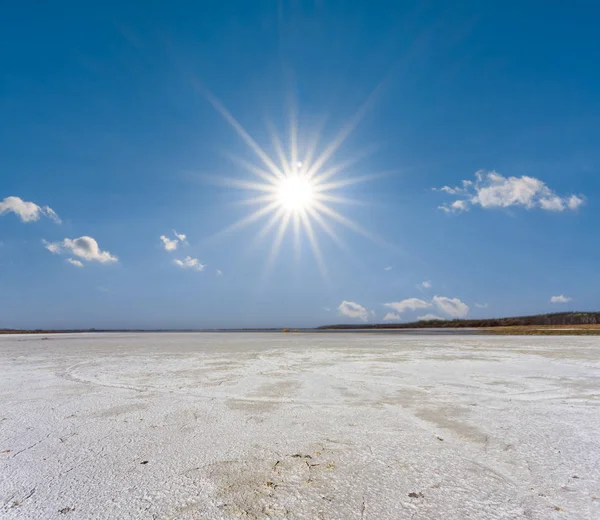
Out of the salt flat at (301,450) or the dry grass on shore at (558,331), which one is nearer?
the salt flat at (301,450)

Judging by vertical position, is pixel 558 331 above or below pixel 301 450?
above

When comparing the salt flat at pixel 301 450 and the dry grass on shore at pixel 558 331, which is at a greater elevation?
the dry grass on shore at pixel 558 331

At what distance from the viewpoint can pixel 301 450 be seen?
297cm

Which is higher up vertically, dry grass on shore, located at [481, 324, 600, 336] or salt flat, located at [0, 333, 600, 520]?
dry grass on shore, located at [481, 324, 600, 336]

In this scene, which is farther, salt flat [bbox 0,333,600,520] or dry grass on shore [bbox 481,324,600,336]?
dry grass on shore [bbox 481,324,600,336]

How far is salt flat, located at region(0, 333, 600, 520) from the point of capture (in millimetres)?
2127

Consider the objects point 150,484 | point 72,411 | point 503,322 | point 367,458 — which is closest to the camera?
point 150,484

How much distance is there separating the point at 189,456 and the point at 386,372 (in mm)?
5012

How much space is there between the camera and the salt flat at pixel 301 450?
6.98 ft

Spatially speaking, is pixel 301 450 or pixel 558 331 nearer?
pixel 301 450

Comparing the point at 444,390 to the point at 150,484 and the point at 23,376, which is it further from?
the point at 23,376

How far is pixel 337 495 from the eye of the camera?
2.22 metres

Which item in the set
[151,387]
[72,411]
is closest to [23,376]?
[151,387]

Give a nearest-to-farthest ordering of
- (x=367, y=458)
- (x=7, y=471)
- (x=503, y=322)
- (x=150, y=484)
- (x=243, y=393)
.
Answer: (x=150, y=484) → (x=7, y=471) → (x=367, y=458) → (x=243, y=393) → (x=503, y=322)
